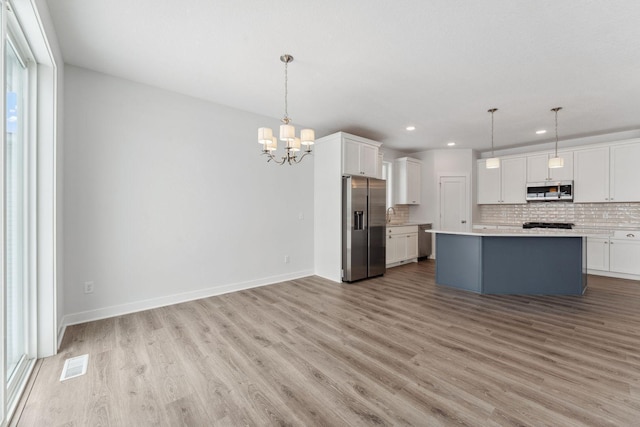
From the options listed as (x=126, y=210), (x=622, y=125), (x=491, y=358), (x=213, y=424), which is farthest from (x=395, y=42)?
(x=622, y=125)

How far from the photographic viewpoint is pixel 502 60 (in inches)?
111

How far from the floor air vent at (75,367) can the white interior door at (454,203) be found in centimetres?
674

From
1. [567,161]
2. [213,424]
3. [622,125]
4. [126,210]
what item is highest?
[622,125]

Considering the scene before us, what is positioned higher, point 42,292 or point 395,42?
point 395,42

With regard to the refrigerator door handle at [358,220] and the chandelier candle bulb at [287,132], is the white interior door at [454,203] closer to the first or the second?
the refrigerator door handle at [358,220]

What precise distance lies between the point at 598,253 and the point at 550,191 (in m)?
1.40

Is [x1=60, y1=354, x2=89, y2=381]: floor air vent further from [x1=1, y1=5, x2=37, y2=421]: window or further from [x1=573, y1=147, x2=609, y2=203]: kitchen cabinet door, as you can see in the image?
[x1=573, y1=147, x2=609, y2=203]: kitchen cabinet door

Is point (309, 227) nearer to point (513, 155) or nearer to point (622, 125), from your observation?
point (513, 155)

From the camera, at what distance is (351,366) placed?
221 cm

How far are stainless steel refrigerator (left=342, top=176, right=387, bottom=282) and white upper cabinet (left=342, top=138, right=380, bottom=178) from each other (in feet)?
0.69

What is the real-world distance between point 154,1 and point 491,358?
389cm

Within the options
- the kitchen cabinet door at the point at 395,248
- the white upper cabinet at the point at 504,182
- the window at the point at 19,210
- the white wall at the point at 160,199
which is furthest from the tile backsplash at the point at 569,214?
the window at the point at 19,210

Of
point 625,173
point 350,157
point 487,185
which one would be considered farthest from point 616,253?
point 350,157

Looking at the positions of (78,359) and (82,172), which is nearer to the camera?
(78,359)
